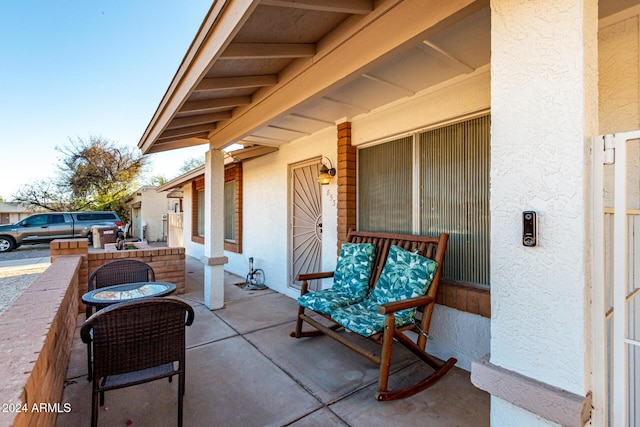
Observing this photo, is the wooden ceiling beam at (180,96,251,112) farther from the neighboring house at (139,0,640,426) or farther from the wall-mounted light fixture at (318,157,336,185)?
the wall-mounted light fixture at (318,157,336,185)

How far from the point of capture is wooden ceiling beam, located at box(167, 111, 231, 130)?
386cm

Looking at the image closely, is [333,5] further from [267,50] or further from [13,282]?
[13,282]

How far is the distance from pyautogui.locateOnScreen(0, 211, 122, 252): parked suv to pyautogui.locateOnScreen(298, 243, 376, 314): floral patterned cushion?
44.2ft

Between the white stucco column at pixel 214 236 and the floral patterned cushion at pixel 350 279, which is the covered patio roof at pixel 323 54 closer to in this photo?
the white stucco column at pixel 214 236

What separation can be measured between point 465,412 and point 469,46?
2.76 meters

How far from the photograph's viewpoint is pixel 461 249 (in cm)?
289

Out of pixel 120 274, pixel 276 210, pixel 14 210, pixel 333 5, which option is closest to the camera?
pixel 333 5

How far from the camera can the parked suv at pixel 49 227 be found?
11.4 metres

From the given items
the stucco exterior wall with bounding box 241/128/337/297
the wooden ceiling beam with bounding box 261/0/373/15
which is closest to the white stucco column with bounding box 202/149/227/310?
the stucco exterior wall with bounding box 241/128/337/297

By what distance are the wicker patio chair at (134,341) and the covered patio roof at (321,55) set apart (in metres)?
1.78

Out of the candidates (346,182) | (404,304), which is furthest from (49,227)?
(404,304)

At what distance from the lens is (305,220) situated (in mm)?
4984

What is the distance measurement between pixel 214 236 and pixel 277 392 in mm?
2755

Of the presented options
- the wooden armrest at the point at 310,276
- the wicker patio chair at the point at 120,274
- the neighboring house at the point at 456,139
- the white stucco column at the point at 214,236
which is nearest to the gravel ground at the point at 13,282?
the wicker patio chair at the point at 120,274
